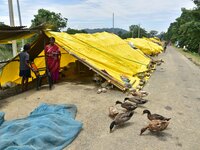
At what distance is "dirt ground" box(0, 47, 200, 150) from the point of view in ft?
17.9

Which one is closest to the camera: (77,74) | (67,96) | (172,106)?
(172,106)

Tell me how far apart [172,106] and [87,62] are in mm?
3334

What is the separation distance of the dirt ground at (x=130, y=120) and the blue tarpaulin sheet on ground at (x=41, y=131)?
0.68 feet

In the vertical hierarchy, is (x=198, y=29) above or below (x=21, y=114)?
above

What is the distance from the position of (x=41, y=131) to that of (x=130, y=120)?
221cm

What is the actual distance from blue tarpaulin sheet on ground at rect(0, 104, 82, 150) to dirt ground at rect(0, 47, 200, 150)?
21cm

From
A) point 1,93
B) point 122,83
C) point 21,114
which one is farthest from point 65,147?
point 1,93

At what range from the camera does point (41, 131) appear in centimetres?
541

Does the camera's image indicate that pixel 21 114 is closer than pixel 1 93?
Yes

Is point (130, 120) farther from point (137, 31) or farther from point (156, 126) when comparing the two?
point (137, 31)

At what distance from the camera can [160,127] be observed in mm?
5770

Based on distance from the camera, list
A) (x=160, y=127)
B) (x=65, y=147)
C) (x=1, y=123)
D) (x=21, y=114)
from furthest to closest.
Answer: (x=21, y=114)
(x=1, y=123)
(x=160, y=127)
(x=65, y=147)

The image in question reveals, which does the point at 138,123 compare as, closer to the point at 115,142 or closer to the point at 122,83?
the point at 115,142

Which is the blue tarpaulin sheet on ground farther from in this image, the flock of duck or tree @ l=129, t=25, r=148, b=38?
tree @ l=129, t=25, r=148, b=38
